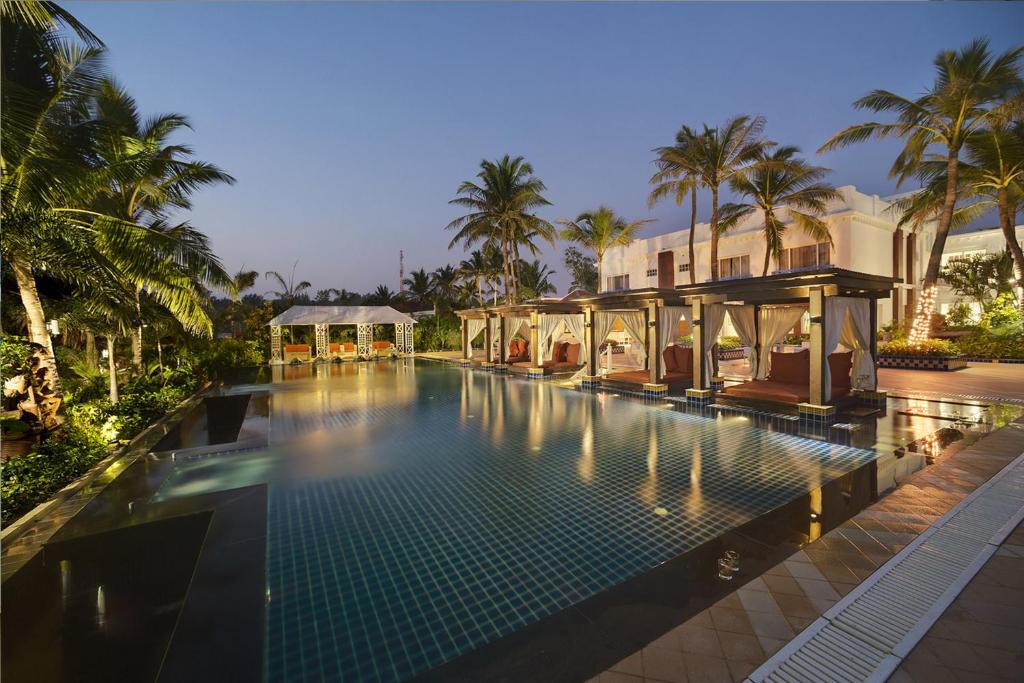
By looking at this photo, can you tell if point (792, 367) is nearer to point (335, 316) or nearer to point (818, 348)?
point (818, 348)

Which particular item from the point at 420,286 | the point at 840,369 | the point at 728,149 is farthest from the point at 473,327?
the point at 420,286

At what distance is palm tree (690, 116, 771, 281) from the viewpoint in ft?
51.3

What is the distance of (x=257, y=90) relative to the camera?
53.7 ft

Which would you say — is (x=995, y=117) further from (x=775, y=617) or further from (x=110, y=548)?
(x=110, y=548)

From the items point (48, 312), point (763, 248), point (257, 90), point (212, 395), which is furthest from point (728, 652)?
point (763, 248)

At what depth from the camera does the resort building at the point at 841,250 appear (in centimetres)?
1922

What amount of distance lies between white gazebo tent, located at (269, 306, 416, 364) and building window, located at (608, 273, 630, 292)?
1332 centimetres

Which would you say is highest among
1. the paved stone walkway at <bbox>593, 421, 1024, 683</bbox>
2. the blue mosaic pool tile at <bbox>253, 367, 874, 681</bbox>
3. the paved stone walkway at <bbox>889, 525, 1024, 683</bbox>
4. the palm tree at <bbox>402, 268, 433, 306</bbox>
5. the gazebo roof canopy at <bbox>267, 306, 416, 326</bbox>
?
the palm tree at <bbox>402, 268, 433, 306</bbox>

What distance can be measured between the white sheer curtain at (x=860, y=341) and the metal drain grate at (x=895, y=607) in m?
5.37

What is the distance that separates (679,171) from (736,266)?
8.49m

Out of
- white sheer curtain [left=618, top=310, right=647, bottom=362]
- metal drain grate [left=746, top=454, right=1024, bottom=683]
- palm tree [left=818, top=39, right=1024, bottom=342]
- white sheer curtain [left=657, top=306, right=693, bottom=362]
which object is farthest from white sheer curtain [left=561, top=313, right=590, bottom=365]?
metal drain grate [left=746, top=454, right=1024, bottom=683]

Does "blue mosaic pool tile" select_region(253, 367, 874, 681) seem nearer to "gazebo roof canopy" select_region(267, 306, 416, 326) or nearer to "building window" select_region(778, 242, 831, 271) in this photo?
"gazebo roof canopy" select_region(267, 306, 416, 326)

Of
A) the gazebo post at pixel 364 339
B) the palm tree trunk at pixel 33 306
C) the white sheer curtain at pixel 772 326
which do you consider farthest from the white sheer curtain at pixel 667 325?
the gazebo post at pixel 364 339

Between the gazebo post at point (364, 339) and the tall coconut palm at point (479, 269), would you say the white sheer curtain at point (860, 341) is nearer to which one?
the gazebo post at point (364, 339)
